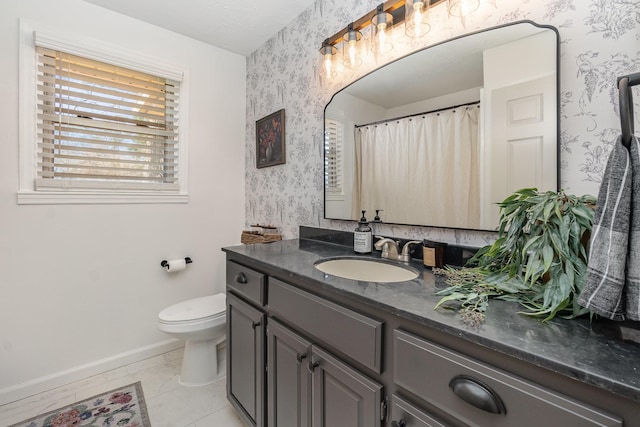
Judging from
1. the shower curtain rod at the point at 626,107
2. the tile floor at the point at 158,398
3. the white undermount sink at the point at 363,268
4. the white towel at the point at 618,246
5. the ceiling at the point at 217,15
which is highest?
the ceiling at the point at 217,15

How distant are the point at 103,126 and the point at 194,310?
137cm

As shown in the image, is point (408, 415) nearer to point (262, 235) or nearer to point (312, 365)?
point (312, 365)

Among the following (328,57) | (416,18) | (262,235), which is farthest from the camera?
(262,235)

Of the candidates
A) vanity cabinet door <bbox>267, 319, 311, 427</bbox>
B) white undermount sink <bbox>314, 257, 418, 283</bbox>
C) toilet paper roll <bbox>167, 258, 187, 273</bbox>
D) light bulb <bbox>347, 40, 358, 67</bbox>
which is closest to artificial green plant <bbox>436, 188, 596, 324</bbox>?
white undermount sink <bbox>314, 257, 418, 283</bbox>

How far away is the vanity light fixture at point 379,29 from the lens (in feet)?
4.08

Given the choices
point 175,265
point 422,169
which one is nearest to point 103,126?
point 175,265

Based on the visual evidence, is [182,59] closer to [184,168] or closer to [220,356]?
[184,168]

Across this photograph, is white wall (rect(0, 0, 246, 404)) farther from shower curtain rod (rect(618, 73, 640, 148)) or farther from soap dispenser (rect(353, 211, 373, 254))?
shower curtain rod (rect(618, 73, 640, 148))

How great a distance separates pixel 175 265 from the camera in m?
2.20

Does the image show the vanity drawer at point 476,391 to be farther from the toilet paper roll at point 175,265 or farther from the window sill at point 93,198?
the window sill at point 93,198

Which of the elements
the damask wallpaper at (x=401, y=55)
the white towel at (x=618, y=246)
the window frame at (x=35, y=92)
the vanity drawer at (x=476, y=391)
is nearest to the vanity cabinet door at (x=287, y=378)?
the vanity drawer at (x=476, y=391)

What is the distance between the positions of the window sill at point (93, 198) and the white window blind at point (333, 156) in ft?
4.02

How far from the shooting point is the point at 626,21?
0.83 metres

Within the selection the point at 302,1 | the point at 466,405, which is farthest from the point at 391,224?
the point at 302,1
